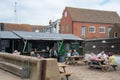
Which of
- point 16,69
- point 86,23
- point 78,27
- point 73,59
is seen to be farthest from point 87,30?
point 16,69

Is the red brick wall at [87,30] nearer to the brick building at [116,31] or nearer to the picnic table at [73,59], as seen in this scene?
the brick building at [116,31]

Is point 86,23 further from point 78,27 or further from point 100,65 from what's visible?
point 100,65

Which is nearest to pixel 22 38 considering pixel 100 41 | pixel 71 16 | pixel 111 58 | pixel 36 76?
pixel 111 58

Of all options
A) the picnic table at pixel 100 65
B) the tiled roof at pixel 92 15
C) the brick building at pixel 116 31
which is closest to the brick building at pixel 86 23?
the tiled roof at pixel 92 15

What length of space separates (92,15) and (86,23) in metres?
3.81

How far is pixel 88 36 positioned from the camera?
51312mm

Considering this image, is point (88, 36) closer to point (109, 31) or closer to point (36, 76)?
point (109, 31)

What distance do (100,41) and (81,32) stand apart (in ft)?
65.5

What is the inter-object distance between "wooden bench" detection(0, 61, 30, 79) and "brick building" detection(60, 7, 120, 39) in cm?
3740

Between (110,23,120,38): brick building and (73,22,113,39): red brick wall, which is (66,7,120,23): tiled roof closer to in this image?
(73,22,113,39): red brick wall

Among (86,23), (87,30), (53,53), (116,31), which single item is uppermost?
(86,23)

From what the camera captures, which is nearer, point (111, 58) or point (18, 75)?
point (18, 75)

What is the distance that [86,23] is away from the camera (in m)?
50.8

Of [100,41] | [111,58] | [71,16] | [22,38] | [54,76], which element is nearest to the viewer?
[54,76]
